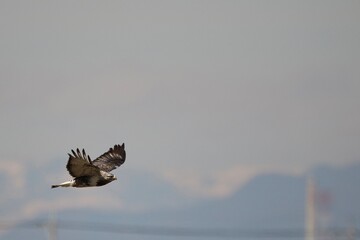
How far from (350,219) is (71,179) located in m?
62.1

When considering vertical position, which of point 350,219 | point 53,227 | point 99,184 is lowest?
point 99,184

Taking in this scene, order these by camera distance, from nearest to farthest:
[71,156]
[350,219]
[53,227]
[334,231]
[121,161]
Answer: [71,156] < [121,161] < [53,227] < [334,231] < [350,219]

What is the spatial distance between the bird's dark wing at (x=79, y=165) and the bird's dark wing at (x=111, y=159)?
2434 mm

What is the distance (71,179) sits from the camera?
1120 inches

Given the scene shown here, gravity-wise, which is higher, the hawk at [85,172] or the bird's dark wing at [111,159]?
the bird's dark wing at [111,159]

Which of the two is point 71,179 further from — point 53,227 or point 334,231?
point 334,231

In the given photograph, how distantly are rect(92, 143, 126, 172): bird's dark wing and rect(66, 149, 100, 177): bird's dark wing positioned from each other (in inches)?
95.8

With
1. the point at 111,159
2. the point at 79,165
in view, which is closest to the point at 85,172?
the point at 79,165

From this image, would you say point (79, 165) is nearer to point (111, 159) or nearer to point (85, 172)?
point (85, 172)

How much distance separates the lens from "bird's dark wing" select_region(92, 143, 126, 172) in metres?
30.8

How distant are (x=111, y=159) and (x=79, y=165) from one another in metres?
3.47

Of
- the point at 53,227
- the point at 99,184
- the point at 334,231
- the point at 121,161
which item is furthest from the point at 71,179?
the point at 334,231

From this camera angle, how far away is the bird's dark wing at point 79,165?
27.6 meters

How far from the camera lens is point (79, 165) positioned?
2780cm
